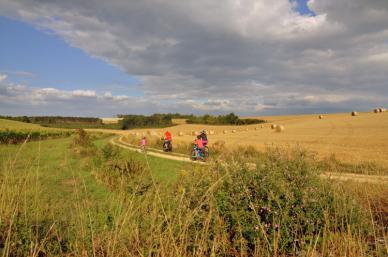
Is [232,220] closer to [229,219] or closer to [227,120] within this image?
[229,219]

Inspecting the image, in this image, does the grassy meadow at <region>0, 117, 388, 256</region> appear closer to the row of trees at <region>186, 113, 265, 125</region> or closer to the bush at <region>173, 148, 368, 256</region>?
the bush at <region>173, 148, 368, 256</region>

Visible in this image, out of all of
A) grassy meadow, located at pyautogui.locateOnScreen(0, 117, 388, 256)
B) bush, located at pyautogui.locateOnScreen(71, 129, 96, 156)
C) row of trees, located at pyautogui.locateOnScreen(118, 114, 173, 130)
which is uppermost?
row of trees, located at pyautogui.locateOnScreen(118, 114, 173, 130)

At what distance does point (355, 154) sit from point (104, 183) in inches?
561

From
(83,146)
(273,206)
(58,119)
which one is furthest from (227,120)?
(273,206)

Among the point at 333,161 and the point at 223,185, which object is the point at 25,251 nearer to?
the point at 223,185

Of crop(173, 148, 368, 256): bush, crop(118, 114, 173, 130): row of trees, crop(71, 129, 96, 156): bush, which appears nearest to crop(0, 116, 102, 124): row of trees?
crop(118, 114, 173, 130): row of trees

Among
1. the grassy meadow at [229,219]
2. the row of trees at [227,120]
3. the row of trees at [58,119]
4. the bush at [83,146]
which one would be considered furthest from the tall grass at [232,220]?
the row of trees at [58,119]

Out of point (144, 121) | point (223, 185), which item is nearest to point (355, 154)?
point (223, 185)

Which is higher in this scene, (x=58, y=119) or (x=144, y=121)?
(x=58, y=119)

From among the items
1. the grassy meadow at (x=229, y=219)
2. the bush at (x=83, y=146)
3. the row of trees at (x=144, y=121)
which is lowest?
the bush at (x=83, y=146)

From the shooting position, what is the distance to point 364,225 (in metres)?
5.56

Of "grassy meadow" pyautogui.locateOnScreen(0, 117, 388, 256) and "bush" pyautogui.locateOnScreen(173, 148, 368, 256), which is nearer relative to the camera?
"grassy meadow" pyautogui.locateOnScreen(0, 117, 388, 256)

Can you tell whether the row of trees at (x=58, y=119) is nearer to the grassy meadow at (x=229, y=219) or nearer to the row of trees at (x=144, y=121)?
the row of trees at (x=144, y=121)

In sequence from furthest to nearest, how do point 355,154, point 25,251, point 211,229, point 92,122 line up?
point 92,122
point 355,154
point 211,229
point 25,251
